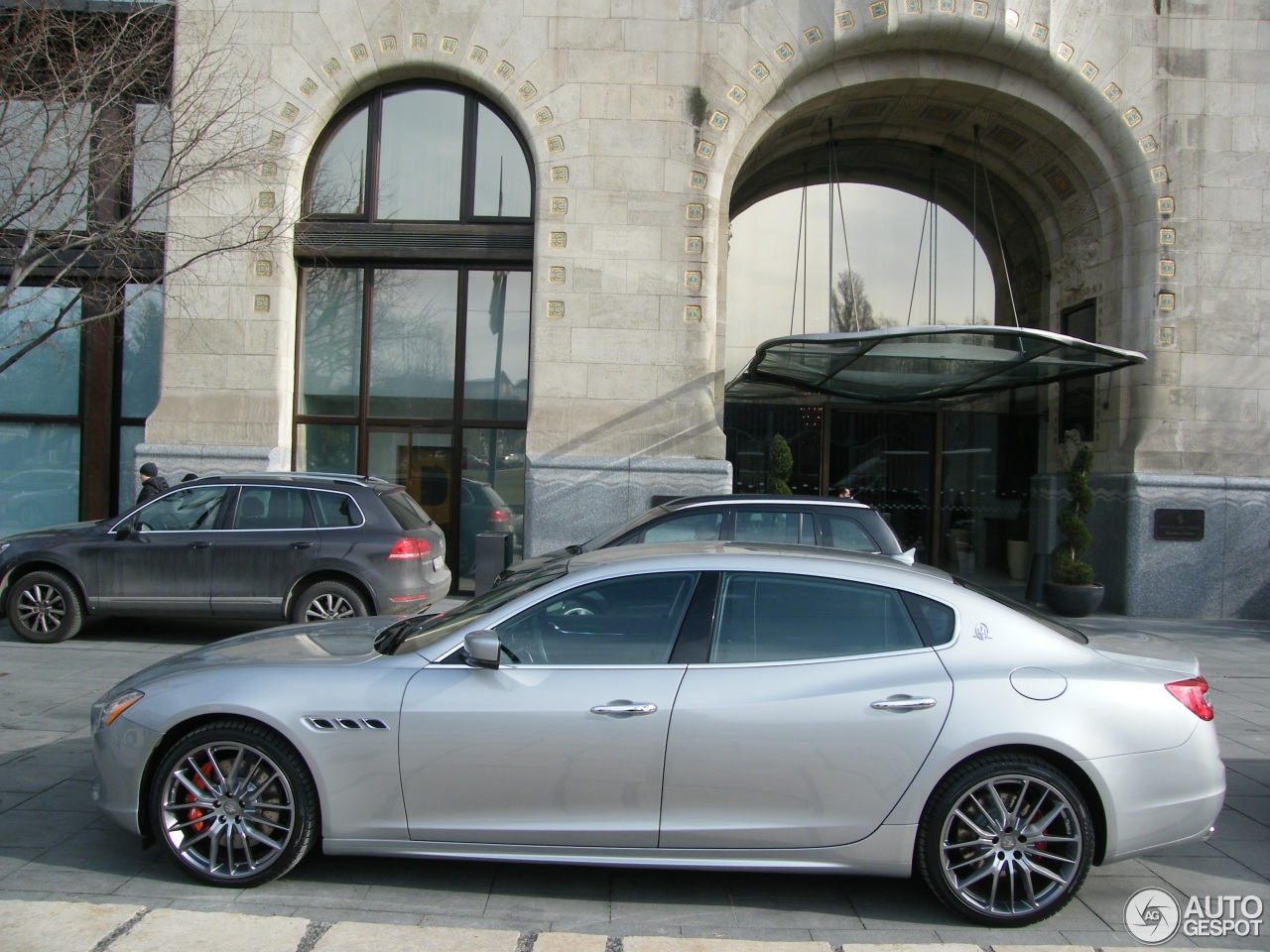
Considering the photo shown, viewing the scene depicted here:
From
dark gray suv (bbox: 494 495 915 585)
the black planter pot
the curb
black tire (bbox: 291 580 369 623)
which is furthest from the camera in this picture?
the black planter pot

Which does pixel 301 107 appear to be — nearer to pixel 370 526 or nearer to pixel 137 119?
pixel 137 119

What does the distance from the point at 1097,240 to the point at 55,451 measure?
15418 millimetres

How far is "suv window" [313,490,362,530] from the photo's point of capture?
948 cm

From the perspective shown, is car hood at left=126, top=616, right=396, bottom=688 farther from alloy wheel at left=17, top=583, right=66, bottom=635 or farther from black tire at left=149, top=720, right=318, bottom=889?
alloy wheel at left=17, top=583, right=66, bottom=635

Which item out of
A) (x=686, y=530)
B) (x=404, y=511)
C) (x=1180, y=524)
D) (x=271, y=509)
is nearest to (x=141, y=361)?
(x=271, y=509)

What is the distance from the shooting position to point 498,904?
13.2ft

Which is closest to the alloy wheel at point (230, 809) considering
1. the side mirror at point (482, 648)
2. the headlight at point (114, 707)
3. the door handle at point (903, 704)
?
the headlight at point (114, 707)

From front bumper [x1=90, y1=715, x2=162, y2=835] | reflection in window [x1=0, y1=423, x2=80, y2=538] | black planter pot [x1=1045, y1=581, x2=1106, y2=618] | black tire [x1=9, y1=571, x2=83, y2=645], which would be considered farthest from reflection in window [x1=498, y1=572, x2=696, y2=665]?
reflection in window [x1=0, y1=423, x2=80, y2=538]

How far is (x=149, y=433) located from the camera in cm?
1237

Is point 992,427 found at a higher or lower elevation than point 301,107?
lower

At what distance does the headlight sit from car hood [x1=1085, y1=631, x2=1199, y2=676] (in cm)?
430

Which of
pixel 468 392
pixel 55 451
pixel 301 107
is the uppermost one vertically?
pixel 301 107

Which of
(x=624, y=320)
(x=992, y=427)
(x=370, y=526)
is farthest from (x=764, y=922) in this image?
(x=992, y=427)

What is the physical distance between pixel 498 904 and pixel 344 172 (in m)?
11.6
